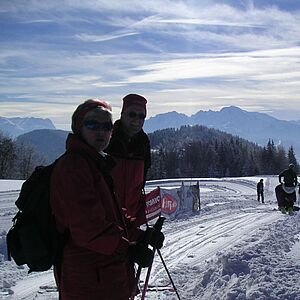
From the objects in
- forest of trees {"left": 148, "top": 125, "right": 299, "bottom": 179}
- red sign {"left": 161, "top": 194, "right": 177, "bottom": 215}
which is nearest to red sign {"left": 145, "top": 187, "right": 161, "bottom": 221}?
red sign {"left": 161, "top": 194, "right": 177, "bottom": 215}

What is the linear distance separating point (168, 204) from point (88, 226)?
1551 cm

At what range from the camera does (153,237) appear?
3701 millimetres

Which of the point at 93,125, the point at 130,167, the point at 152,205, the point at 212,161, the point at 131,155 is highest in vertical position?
the point at 93,125

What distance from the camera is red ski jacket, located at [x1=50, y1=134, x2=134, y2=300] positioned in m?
2.85

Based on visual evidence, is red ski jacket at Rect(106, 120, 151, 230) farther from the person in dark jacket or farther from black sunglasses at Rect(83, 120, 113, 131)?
the person in dark jacket

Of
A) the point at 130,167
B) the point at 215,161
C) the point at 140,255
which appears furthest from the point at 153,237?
the point at 215,161

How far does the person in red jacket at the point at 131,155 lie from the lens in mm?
4629

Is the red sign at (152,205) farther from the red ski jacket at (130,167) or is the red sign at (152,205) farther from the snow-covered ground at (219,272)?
the red ski jacket at (130,167)

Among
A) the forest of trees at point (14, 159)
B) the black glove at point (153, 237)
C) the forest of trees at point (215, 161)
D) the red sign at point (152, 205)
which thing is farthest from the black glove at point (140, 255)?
the forest of trees at point (215, 161)

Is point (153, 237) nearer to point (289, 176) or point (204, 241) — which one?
point (204, 241)

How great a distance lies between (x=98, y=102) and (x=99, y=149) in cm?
33

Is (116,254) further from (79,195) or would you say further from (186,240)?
(186,240)

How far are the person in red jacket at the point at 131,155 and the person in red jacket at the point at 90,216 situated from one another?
1064 mm

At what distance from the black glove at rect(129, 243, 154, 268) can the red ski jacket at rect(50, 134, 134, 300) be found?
0.21ft
